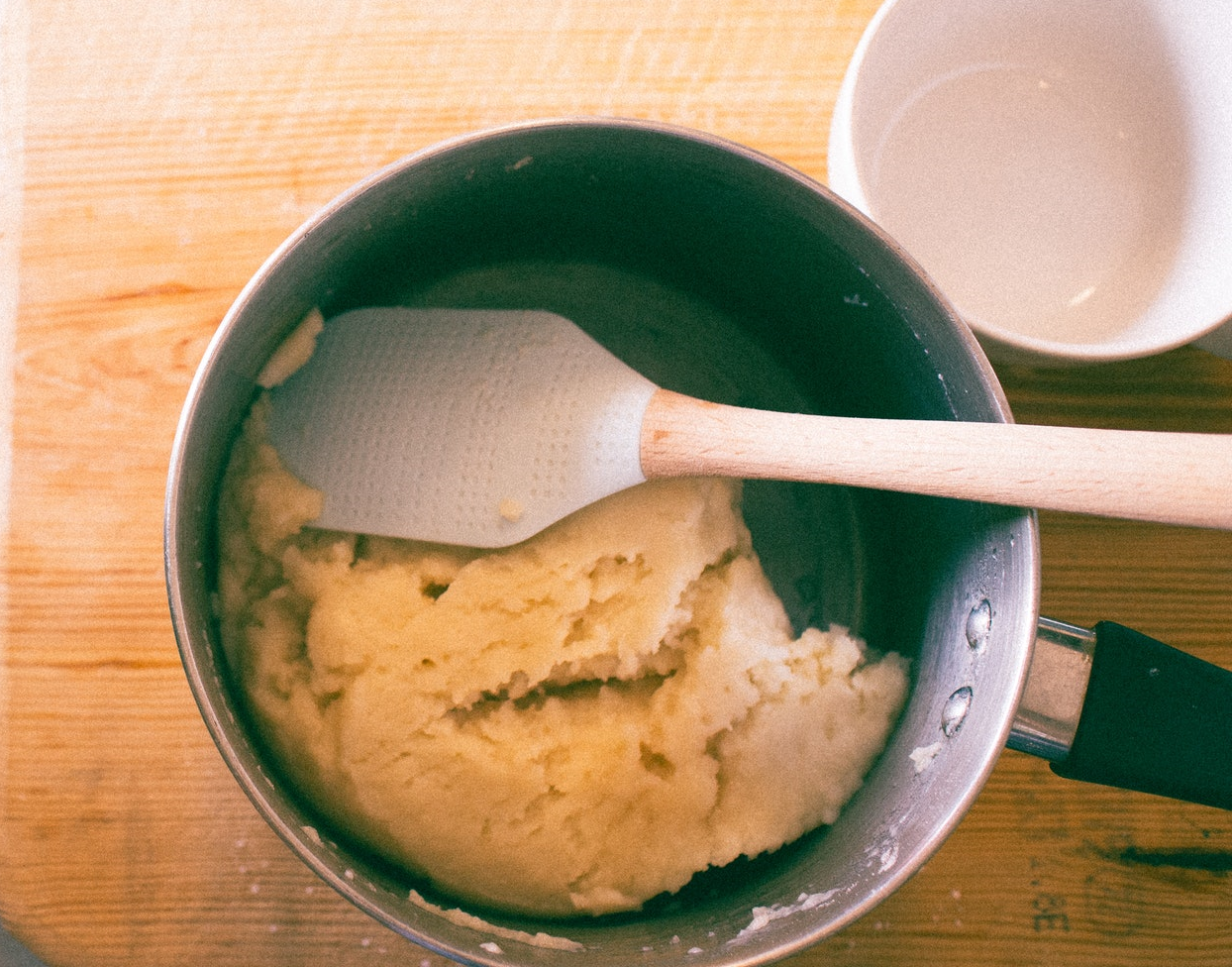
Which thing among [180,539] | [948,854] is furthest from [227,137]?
[948,854]

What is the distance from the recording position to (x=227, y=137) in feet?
2.94

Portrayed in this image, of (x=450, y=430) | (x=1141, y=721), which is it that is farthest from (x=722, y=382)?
(x=1141, y=721)

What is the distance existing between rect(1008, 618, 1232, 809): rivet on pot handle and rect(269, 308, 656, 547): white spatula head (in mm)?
386

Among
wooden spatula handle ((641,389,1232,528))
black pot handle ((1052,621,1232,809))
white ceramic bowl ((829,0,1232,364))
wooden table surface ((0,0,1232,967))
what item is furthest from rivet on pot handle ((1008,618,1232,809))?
white ceramic bowl ((829,0,1232,364))

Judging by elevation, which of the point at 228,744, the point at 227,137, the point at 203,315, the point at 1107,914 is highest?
the point at 227,137

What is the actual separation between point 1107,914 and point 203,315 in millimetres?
1082

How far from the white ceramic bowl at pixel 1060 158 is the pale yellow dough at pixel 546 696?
0.40 meters

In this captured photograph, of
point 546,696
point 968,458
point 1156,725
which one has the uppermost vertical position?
point 968,458

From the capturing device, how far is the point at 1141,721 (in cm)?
65

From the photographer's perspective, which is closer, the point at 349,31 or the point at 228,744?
the point at 228,744

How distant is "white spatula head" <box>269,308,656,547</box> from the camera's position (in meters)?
0.80

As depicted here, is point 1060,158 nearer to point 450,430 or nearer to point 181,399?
point 450,430

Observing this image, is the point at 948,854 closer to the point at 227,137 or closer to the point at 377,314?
the point at 377,314

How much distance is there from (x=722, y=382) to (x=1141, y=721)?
0.54 m
